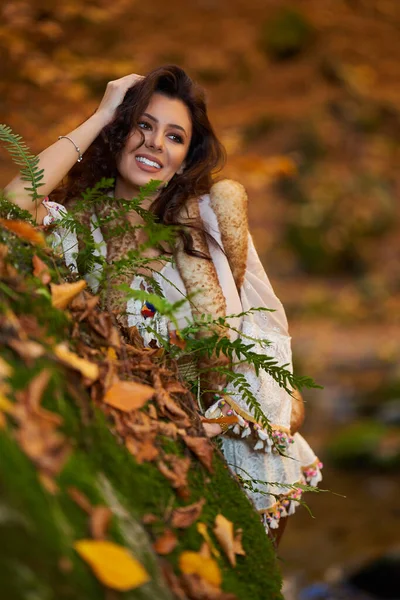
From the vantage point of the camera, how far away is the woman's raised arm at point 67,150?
7.19 ft

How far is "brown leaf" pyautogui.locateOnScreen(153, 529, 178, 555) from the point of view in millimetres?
1165

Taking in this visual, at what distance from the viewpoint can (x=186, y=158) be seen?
269 cm

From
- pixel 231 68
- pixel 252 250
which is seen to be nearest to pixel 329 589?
pixel 252 250

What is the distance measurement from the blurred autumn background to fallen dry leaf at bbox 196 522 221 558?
40cm

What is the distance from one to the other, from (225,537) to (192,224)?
1318mm

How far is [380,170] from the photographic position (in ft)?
46.7

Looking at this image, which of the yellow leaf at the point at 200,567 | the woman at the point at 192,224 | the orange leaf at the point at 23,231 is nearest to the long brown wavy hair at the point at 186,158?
the woman at the point at 192,224

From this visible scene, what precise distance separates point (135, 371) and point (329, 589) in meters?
3.99

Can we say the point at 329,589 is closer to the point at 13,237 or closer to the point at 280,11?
the point at 13,237

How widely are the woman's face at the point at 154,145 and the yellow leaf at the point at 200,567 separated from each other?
59.8 inches

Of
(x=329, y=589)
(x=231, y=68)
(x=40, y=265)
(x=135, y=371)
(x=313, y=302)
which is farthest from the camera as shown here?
(x=313, y=302)

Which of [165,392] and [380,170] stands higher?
[380,170]

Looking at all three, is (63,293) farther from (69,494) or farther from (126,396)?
(69,494)

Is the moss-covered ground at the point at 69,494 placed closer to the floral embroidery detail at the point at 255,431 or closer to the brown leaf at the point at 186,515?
the brown leaf at the point at 186,515
